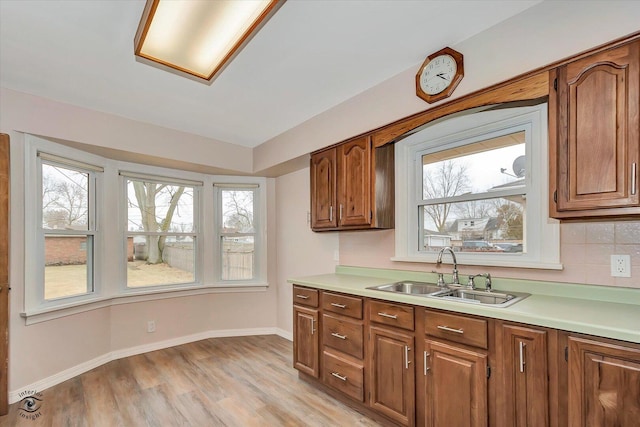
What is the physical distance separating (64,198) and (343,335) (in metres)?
2.89

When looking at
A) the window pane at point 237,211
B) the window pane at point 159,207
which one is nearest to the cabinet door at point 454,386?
the window pane at point 237,211

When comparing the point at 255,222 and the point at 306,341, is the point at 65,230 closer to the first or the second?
the point at 255,222

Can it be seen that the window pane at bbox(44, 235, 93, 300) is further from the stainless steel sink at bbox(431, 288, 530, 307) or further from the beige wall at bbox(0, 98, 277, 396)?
the stainless steel sink at bbox(431, 288, 530, 307)

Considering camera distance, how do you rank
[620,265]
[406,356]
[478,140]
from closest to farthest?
1. [620,265]
2. [406,356]
3. [478,140]

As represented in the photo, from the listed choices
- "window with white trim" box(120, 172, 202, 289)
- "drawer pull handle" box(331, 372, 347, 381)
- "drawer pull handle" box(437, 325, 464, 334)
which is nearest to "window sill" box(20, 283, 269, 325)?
"window with white trim" box(120, 172, 202, 289)

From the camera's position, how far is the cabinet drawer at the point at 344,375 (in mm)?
2336

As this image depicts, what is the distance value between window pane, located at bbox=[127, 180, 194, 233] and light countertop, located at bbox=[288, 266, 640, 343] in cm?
265

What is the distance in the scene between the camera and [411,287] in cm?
256

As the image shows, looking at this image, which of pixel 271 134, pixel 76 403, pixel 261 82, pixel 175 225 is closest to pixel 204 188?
pixel 175 225

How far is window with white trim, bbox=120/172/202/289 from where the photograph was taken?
12.1ft

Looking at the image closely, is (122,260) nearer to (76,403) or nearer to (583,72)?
(76,403)

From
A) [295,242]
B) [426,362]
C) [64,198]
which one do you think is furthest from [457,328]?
[64,198]

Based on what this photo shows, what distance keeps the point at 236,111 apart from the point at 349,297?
2003 millimetres

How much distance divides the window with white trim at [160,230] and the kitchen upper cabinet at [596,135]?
12.4 ft
